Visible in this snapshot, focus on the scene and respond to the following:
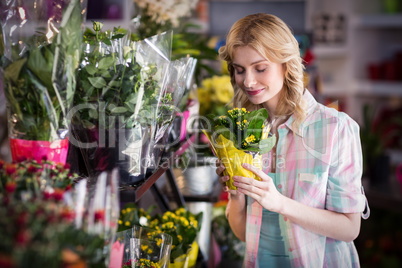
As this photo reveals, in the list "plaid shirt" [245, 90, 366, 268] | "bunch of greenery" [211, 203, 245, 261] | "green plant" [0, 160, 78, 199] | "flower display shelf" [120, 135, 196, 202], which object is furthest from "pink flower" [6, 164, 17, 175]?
"bunch of greenery" [211, 203, 245, 261]

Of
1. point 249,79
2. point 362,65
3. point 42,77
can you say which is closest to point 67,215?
point 42,77

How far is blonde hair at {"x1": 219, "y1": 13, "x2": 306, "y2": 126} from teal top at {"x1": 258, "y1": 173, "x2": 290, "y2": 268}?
31cm

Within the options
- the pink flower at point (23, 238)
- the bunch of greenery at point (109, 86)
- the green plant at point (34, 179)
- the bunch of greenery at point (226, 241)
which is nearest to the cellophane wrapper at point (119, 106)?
the bunch of greenery at point (109, 86)

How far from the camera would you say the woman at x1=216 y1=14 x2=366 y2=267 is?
1.17 metres

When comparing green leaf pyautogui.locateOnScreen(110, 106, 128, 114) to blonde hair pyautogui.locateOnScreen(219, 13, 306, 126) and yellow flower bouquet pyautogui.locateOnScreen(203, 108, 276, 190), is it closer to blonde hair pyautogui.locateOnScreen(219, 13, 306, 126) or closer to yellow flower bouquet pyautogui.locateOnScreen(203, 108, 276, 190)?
yellow flower bouquet pyautogui.locateOnScreen(203, 108, 276, 190)

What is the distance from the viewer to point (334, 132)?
1203 millimetres

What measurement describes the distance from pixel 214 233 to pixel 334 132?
3.15 feet

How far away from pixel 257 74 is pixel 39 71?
0.61 m

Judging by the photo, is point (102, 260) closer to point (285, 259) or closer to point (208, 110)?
Result: point (285, 259)

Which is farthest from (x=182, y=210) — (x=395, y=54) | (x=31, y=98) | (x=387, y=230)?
(x=395, y=54)

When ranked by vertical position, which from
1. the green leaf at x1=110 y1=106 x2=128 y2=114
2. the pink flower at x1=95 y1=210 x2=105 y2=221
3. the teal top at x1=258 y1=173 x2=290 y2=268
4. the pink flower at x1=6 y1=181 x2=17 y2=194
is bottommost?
the teal top at x1=258 y1=173 x2=290 y2=268

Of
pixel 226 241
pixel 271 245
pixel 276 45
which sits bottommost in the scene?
pixel 226 241

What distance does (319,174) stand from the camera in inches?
47.7

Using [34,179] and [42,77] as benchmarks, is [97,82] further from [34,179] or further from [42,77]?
[34,179]
